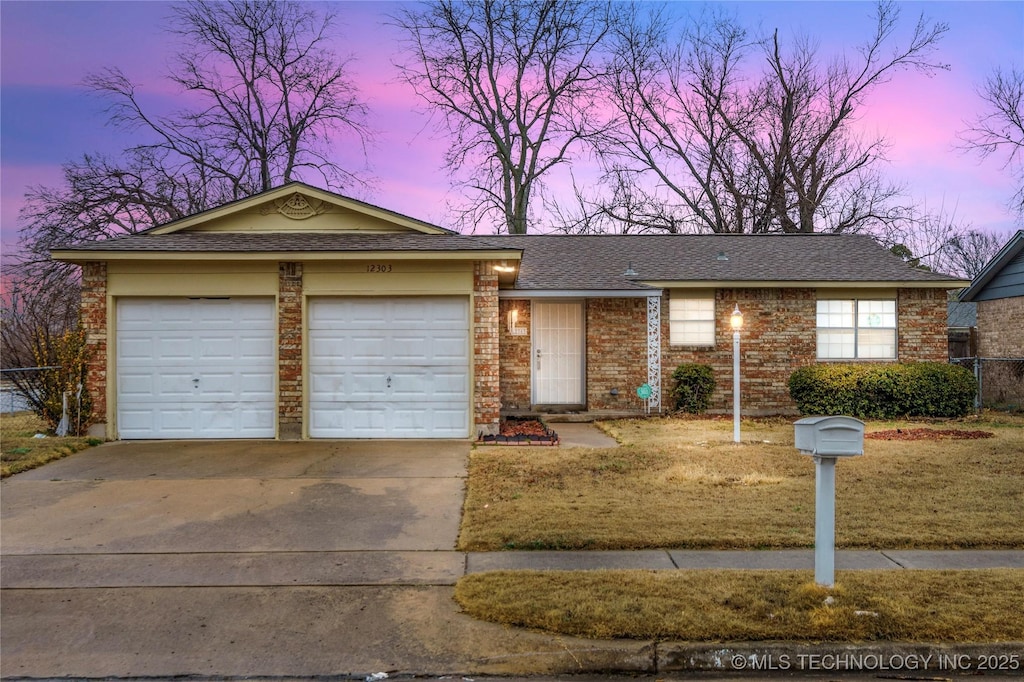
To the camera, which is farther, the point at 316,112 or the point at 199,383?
the point at 316,112

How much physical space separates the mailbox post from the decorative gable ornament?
9946mm

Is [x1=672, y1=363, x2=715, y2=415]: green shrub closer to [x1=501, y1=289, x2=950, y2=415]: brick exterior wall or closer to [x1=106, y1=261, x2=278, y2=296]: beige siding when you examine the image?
[x1=501, y1=289, x2=950, y2=415]: brick exterior wall

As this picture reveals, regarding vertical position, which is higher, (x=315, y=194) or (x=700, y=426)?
(x=315, y=194)

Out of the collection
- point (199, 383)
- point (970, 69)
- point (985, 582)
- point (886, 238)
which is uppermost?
point (970, 69)

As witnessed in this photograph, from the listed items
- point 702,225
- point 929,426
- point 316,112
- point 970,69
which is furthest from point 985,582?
point 316,112

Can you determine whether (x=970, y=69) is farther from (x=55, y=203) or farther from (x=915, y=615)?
(x=55, y=203)

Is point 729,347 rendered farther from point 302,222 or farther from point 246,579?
point 246,579

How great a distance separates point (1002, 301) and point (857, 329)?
21.8 ft

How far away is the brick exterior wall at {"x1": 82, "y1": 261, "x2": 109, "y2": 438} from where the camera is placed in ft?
A: 35.6

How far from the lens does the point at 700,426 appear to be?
12766 mm

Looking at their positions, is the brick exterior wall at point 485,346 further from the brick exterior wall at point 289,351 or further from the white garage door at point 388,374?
the brick exterior wall at point 289,351

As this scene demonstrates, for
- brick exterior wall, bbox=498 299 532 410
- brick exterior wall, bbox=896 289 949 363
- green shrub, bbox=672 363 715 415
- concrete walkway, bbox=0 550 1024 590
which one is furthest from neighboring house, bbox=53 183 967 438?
brick exterior wall, bbox=896 289 949 363

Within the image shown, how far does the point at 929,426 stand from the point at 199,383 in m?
13.3

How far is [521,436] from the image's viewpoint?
35.8 ft
